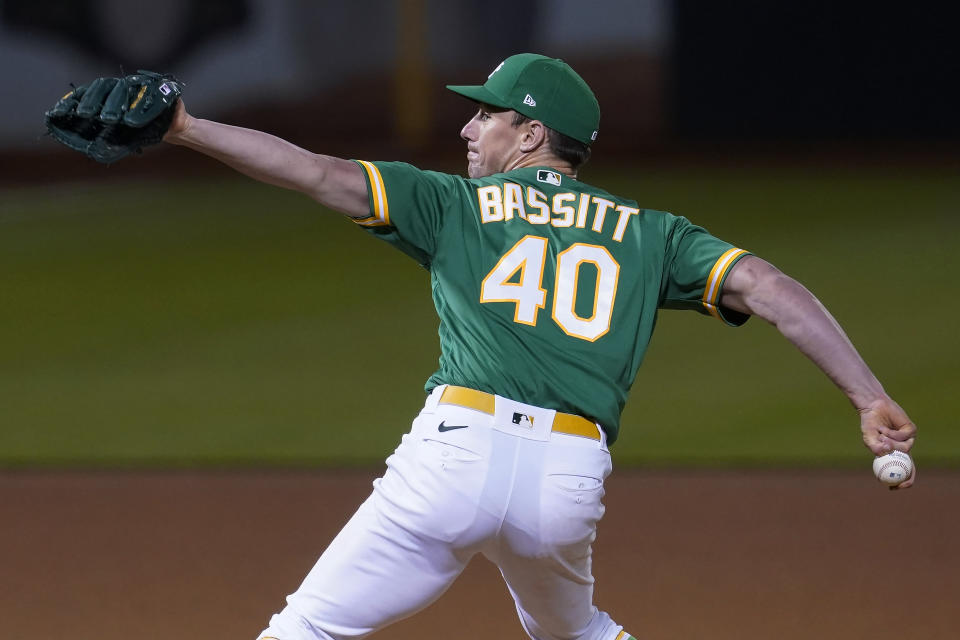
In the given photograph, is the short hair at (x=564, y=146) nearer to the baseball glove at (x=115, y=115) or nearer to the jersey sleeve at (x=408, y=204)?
the jersey sleeve at (x=408, y=204)

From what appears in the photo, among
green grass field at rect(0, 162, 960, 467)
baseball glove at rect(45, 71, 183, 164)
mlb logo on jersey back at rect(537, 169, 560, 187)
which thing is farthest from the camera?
green grass field at rect(0, 162, 960, 467)

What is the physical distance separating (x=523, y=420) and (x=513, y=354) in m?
0.17

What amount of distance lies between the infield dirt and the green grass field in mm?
597

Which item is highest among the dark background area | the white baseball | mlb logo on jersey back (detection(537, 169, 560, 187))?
the dark background area

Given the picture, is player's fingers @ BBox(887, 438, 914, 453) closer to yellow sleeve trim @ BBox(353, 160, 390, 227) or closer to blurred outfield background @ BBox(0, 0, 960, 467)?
yellow sleeve trim @ BBox(353, 160, 390, 227)

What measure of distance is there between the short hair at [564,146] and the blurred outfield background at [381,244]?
13.3ft

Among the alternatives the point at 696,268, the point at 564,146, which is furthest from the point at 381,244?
the point at 696,268

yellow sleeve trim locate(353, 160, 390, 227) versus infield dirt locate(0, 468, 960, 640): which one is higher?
yellow sleeve trim locate(353, 160, 390, 227)

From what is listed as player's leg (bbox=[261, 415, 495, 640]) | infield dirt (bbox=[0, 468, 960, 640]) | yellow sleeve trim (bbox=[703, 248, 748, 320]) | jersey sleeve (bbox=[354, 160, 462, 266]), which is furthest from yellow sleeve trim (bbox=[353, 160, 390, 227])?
infield dirt (bbox=[0, 468, 960, 640])

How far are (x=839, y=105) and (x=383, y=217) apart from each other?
1297 centimetres

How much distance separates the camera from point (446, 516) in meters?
3.41

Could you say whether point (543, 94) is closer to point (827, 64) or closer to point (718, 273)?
point (718, 273)

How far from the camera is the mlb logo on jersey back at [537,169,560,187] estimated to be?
3.76 meters

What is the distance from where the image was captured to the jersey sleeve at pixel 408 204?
352cm
